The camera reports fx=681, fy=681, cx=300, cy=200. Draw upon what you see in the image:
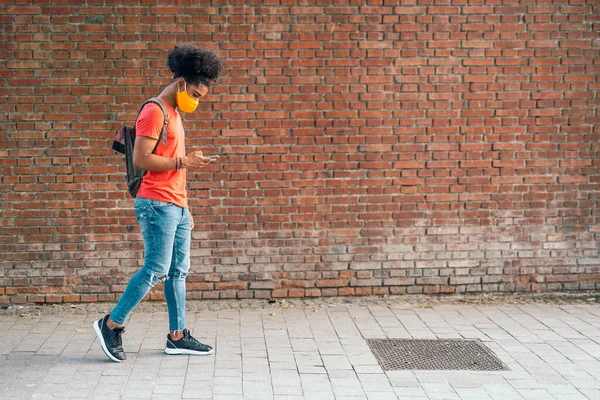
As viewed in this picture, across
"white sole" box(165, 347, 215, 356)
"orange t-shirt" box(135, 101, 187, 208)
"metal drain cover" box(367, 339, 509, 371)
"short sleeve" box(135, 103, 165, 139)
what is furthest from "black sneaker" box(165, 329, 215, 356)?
"short sleeve" box(135, 103, 165, 139)

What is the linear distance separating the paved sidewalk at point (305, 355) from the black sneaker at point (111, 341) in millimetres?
70

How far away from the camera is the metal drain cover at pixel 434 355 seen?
4676 millimetres

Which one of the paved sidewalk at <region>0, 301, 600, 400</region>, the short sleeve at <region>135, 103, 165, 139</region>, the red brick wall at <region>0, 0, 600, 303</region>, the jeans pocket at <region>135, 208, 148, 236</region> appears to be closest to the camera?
the paved sidewalk at <region>0, 301, 600, 400</region>

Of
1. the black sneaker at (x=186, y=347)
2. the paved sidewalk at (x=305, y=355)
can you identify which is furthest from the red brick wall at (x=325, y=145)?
the black sneaker at (x=186, y=347)

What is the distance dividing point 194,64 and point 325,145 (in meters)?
1.99

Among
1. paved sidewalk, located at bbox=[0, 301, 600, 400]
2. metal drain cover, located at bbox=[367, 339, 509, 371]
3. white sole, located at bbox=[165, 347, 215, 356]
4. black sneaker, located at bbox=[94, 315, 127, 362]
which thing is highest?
black sneaker, located at bbox=[94, 315, 127, 362]

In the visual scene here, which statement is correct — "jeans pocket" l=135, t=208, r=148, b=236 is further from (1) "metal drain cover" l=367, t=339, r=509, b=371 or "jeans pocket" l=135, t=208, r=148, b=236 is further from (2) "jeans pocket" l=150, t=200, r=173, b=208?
(1) "metal drain cover" l=367, t=339, r=509, b=371

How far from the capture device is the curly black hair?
460 centimetres

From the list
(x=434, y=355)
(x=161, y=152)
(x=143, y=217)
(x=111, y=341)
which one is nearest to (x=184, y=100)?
(x=161, y=152)

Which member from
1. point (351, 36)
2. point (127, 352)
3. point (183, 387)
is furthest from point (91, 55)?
point (183, 387)

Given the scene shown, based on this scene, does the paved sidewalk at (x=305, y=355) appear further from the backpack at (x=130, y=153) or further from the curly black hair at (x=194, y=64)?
the curly black hair at (x=194, y=64)

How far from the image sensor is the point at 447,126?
252 inches

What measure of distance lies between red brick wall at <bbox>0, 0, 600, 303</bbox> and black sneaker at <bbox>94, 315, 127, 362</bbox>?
1577 millimetres

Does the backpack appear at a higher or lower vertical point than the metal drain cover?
higher
